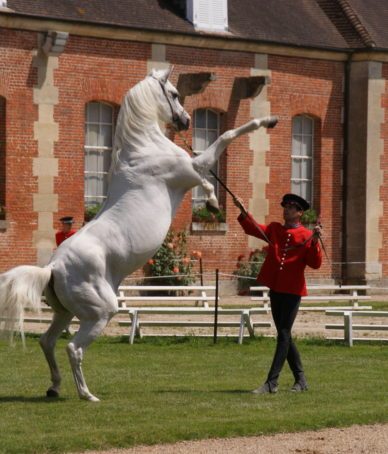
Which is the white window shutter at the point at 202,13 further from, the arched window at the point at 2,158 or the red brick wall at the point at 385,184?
the arched window at the point at 2,158

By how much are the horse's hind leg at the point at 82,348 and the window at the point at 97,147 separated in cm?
1717

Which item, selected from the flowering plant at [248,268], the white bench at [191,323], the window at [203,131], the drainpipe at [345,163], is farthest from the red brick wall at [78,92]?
the white bench at [191,323]

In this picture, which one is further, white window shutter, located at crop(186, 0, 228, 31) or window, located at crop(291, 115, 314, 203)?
window, located at crop(291, 115, 314, 203)

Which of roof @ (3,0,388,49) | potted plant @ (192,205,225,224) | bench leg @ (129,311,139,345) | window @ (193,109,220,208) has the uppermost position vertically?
roof @ (3,0,388,49)

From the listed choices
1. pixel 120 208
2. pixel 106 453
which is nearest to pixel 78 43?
pixel 120 208

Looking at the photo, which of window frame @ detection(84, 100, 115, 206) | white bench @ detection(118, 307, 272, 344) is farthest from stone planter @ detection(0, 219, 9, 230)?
white bench @ detection(118, 307, 272, 344)

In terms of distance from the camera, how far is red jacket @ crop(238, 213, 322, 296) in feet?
44.6

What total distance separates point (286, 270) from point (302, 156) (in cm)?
2029

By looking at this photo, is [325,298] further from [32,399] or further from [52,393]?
[32,399]

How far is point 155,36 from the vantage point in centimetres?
3020

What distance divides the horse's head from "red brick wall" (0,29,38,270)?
15.0 m

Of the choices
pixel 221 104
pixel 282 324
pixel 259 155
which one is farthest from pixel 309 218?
pixel 282 324

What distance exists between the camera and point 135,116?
13.2 metres

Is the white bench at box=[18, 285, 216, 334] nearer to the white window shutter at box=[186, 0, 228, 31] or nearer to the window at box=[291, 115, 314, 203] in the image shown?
the window at box=[291, 115, 314, 203]
